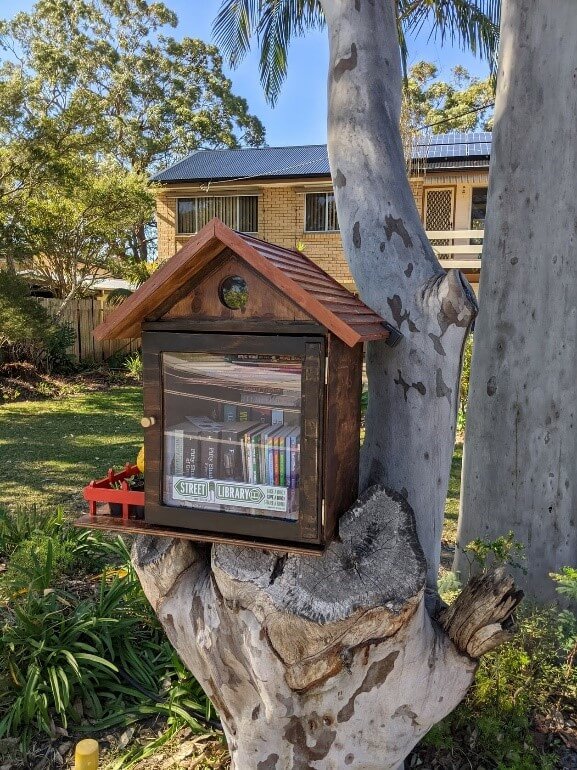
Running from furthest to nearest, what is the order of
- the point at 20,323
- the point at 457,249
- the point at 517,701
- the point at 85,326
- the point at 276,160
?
1. the point at 276,160
2. the point at 85,326
3. the point at 457,249
4. the point at 20,323
5. the point at 517,701

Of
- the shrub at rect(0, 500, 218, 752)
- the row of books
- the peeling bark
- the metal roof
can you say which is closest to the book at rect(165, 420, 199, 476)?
the row of books

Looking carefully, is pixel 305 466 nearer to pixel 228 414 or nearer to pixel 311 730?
pixel 228 414

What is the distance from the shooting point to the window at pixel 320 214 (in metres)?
17.4

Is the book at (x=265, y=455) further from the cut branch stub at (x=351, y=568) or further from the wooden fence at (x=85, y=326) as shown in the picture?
the wooden fence at (x=85, y=326)

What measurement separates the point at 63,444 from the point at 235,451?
7.20m

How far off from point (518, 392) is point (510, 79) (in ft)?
5.18

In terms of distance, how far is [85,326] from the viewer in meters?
16.5

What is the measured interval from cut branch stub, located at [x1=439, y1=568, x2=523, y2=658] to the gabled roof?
0.91 meters

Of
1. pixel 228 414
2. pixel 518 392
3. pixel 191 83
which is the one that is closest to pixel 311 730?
pixel 228 414

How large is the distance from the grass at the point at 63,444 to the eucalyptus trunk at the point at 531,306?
13.5 feet

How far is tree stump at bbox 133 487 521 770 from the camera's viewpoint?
194 cm

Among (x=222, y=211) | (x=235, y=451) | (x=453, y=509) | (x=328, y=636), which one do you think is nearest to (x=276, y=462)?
(x=235, y=451)

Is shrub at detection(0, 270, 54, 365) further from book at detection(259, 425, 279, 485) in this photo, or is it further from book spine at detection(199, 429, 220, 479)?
book at detection(259, 425, 279, 485)

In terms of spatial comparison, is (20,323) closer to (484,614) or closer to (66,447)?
(66,447)
